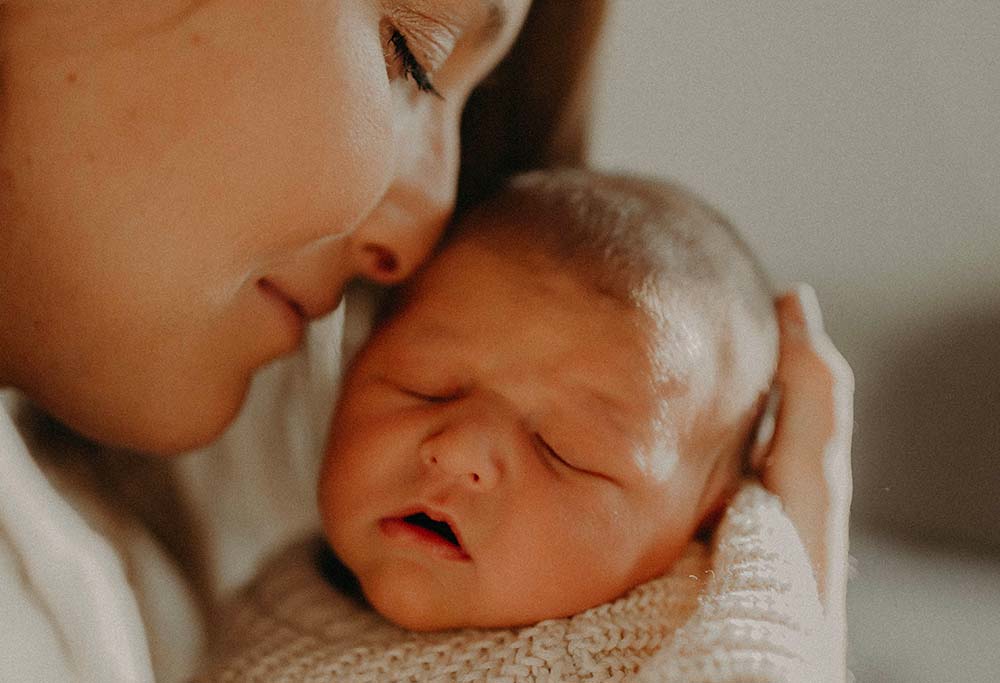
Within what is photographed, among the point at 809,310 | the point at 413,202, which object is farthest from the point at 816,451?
the point at 413,202

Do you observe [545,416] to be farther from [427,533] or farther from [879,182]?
[879,182]

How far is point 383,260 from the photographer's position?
2.90 feet

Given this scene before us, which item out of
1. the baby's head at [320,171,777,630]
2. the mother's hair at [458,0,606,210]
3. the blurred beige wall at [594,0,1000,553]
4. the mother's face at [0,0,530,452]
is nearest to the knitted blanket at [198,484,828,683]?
the baby's head at [320,171,777,630]

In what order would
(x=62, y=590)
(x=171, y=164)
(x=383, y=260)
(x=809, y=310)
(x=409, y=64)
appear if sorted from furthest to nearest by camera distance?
1. (x=809, y=310)
2. (x=383, y=260)
3. (x=409, y=64)
4. (x=171, y=164)
5. (x=62, y=590)

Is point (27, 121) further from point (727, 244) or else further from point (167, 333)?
point (727, 244)

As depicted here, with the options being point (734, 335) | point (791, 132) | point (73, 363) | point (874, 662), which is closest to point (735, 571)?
point (734, 335)

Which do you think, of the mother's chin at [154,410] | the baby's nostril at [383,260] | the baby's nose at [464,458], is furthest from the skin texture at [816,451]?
the mother's chin at [154,410]

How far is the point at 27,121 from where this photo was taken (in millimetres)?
653

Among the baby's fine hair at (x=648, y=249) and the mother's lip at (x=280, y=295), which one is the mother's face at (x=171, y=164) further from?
the baby's fine hair at (x=648, y=249)

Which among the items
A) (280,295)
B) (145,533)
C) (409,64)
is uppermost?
(409,64)

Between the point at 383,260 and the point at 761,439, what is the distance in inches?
16.6

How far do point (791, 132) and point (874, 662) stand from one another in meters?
0.69

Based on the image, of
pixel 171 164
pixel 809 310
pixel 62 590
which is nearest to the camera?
pixel 62 590

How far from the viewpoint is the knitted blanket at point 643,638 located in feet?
2.16
